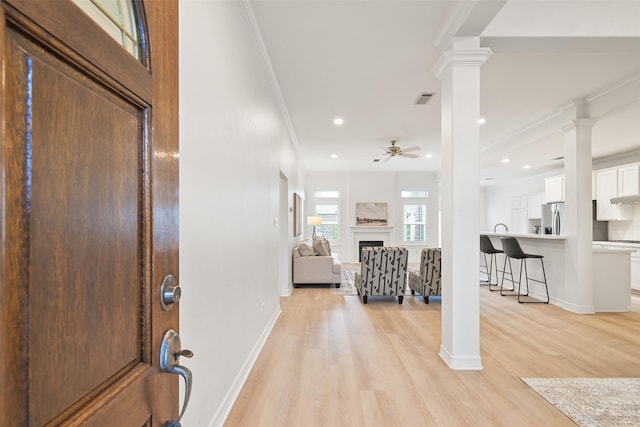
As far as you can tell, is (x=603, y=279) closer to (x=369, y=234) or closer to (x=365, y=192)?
(x=369, y=234)

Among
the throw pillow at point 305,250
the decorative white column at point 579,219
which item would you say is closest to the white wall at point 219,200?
the throw pillow at point 305,250

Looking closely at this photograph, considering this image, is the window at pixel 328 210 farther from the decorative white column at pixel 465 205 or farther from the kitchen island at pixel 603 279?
the decorative white column at pixel 465 205

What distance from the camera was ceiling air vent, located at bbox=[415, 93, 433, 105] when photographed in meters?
4.12

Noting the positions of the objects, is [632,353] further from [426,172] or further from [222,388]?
[426,172]

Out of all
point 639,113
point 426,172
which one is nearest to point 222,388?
point 639,113

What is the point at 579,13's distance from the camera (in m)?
2.72

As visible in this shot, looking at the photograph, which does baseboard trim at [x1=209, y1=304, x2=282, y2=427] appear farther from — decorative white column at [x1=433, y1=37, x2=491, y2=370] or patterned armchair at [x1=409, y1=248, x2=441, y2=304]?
patterned armchair at [x1=409, y1=248, x2=441, y2=304]

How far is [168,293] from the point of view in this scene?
728 millimetres

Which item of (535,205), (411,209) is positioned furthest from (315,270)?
(535,205)

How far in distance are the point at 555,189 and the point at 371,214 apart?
4.52 metres

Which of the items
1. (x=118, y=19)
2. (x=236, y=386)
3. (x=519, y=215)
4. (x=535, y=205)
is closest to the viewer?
(x=118, y=19)

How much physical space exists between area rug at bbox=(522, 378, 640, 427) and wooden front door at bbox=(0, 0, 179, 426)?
250 cm

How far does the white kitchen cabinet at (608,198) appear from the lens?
6383 mm

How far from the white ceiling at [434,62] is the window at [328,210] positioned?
3.75m
